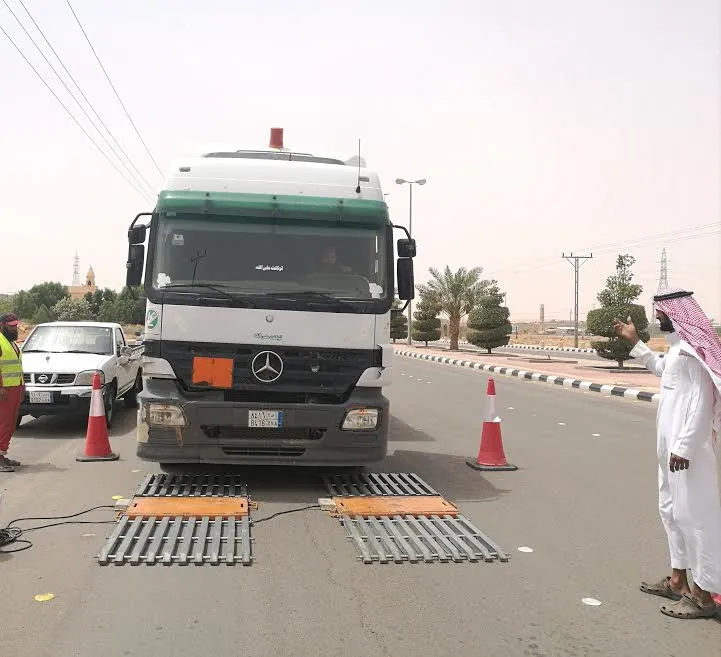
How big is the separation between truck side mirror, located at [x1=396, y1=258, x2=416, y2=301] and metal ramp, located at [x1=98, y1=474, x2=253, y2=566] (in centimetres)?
233

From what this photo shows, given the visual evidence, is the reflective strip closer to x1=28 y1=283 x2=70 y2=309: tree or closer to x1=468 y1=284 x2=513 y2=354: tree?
x1=468 y1=284 x2=513 y2=354: tree

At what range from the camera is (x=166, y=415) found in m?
6.46

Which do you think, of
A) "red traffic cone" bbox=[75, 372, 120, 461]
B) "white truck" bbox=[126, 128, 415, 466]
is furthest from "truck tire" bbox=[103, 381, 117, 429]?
"white truck" bbox=[126, 128, 415, 466]

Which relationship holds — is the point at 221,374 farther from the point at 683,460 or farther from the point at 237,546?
the point at 683,460

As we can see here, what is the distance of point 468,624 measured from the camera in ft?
12.4

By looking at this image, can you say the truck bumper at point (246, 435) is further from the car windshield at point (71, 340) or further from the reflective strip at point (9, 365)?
the car windshield at point (71, 340)

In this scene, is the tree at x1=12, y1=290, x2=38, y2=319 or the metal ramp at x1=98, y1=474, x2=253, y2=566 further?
the tree at x1=12, y1=290, x2=38, y2=319

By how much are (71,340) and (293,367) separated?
20.4ft

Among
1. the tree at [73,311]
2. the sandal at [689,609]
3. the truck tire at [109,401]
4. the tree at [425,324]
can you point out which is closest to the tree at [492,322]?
the tree at [425,324]

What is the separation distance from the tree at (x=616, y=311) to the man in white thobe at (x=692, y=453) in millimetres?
21641

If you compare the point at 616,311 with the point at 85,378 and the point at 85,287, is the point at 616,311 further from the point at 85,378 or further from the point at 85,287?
the point at 85,287

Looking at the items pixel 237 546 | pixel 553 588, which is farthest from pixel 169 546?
pixel 553 588

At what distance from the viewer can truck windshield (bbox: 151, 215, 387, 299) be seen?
6.60m

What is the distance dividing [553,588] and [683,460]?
3.60 ft
